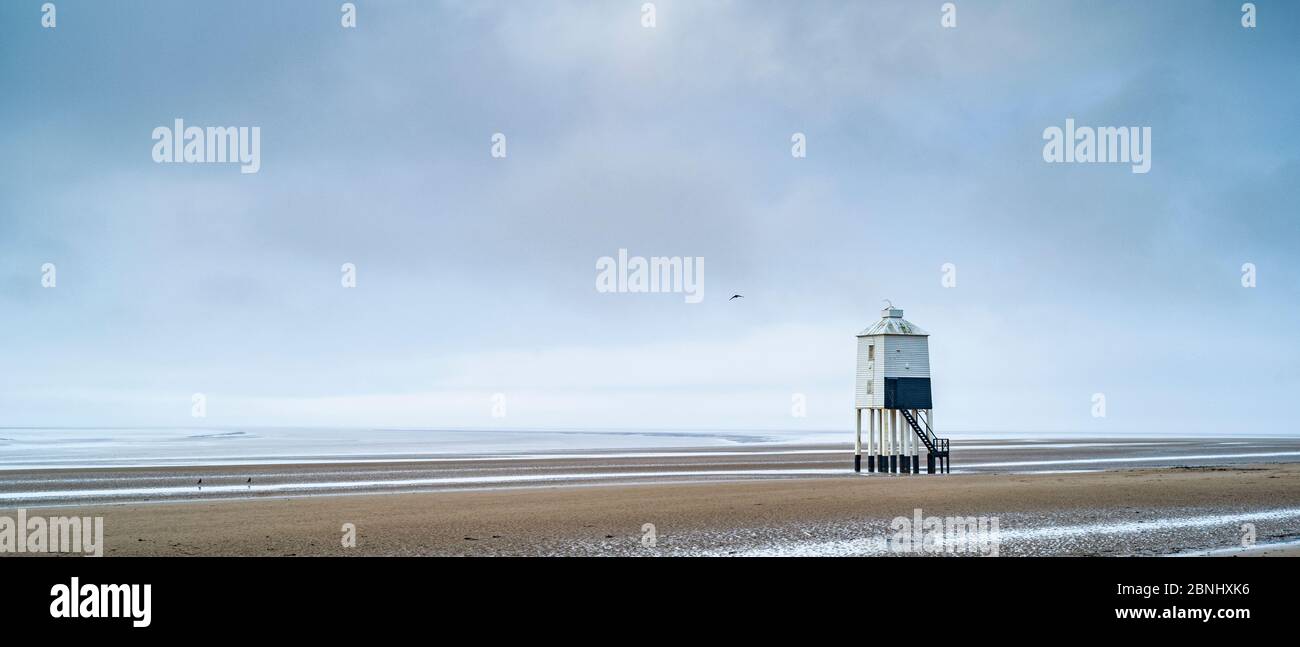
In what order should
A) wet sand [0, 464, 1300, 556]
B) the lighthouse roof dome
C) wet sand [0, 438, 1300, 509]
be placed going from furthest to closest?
the lighthouse roof dome, wet sand [0, 438, 1300, 509], wet sand [0, 464, 1300, 556]

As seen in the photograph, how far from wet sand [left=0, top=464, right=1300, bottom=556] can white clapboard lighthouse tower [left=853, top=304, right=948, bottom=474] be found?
7.88 m

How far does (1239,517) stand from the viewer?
22.5 meters

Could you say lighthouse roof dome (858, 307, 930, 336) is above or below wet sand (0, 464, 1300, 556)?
above

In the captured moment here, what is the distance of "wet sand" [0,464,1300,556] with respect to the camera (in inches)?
722

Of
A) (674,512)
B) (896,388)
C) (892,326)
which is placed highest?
(892,326)

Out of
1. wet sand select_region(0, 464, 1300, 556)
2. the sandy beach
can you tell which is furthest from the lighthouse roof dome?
wet sand select_region(0, 464, 1300, 556)

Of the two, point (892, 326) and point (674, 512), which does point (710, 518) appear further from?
point (892, 326)

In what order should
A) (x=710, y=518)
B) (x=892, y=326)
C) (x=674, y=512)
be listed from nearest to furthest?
(x=710, y=518) < (x=674, y=512) < (x=892, y=326)

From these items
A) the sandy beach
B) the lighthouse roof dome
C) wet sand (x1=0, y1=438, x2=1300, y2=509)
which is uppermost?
the lighthouse roof dome

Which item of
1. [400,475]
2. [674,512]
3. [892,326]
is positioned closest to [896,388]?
[892,326]

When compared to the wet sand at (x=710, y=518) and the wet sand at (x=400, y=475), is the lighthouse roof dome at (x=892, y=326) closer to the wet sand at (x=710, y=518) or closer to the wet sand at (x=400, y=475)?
the wet sand at (x=400, y=475)

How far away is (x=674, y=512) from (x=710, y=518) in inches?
58.2

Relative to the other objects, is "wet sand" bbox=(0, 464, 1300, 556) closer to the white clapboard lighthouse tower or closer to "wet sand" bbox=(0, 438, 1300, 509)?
"wet sand" bbox=(0, 438, 1300, 509)

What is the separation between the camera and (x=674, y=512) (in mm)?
24094
